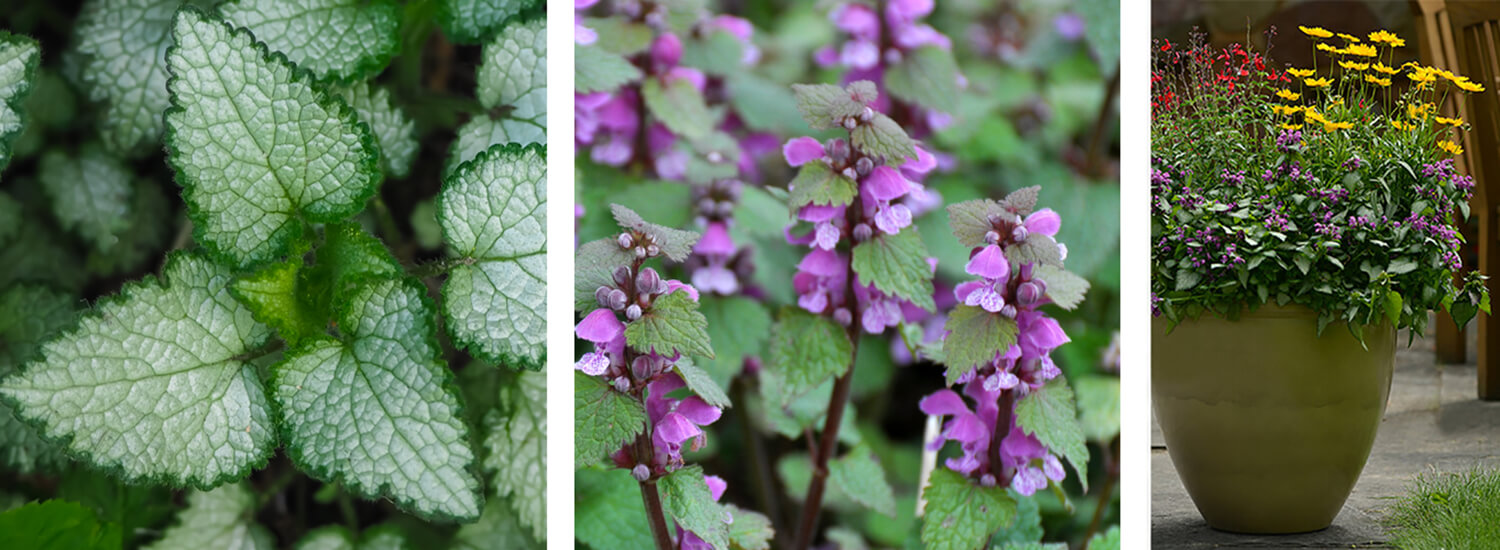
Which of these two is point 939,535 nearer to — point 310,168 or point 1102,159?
point 1102,159

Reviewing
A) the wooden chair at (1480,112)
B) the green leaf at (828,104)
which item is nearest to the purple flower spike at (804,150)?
the green leaf at (828,104)

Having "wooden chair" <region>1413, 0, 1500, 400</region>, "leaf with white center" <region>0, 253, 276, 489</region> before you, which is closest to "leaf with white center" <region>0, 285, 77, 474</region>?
"leaf with white center" <region>0, 253, 276, 489</region>

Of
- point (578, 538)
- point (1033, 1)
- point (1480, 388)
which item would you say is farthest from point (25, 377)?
point (1480, 388)

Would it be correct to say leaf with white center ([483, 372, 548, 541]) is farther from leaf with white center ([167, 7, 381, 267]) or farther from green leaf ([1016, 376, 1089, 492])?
green leaf ([1016, 376, 1089, 492])

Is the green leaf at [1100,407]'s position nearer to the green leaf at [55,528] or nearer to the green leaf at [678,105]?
the green leaf at [678,105]

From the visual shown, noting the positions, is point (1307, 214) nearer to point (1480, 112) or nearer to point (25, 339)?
point (1480, 112)
